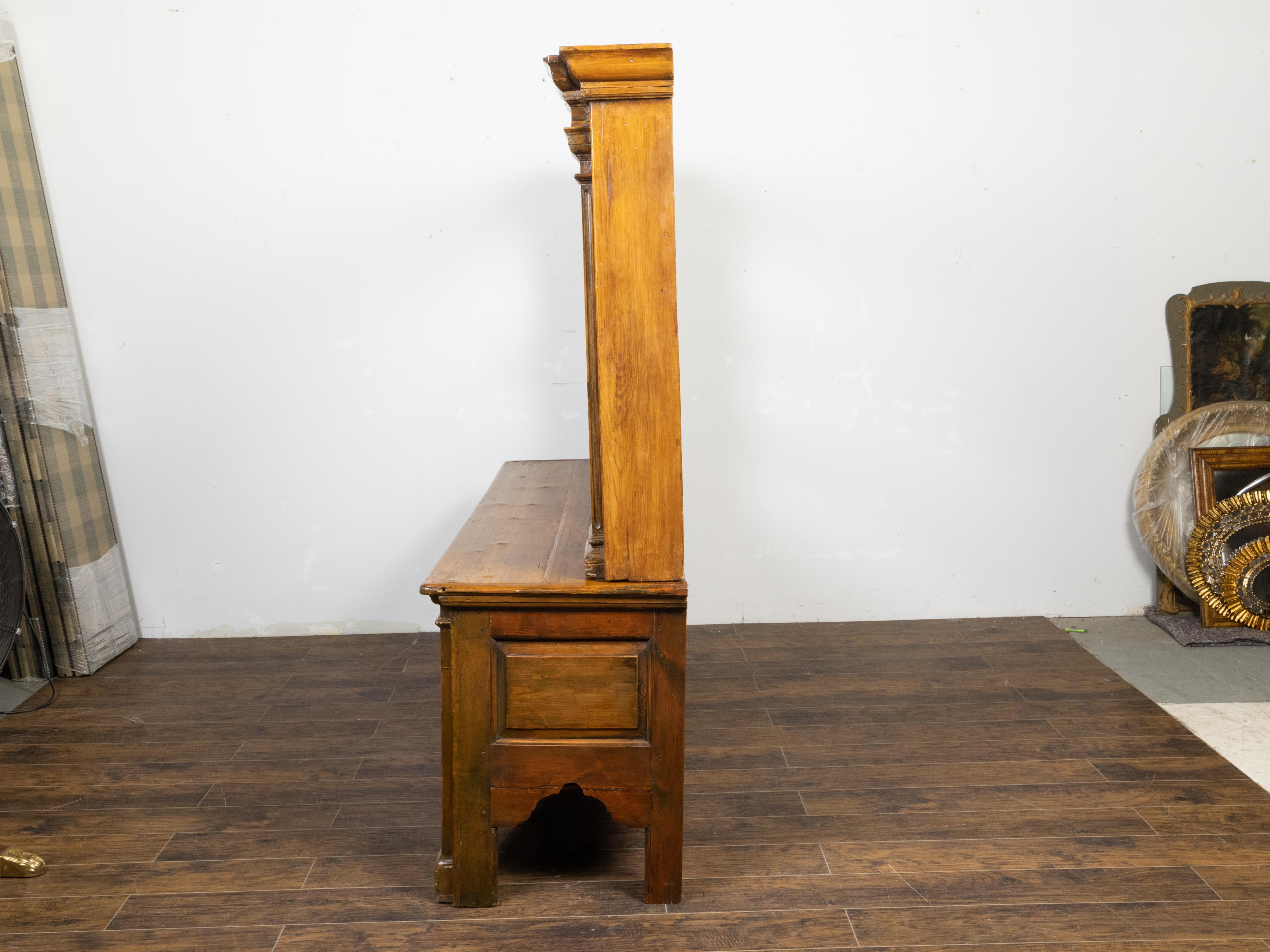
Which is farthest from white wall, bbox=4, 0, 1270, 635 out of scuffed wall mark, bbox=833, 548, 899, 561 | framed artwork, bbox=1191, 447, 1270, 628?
framed artwork, bbox=1191, 447, 1270, 628

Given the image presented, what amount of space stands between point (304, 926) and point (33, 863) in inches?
27.2

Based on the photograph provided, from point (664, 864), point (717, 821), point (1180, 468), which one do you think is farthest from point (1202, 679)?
point (664, 864)

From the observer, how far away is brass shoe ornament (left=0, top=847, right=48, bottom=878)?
2.29 m

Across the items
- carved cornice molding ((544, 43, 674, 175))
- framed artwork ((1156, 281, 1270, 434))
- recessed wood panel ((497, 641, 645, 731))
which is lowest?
recessed wood panel ((497, 641, 645, 731))

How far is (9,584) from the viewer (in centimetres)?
254

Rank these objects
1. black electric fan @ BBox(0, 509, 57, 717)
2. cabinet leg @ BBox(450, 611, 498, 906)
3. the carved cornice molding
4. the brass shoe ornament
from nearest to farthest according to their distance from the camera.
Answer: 1. the carved cornice molding
2. cabinet leg @ BBox(450, 611, 498, 906)
3. the brass shoe ornament
4. black electric fan @ BBox(0, 509, 57, 717)

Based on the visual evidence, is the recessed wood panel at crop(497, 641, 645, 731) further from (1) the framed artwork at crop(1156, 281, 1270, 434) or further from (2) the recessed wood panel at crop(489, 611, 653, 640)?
(1) the framed artwork at crop(1156, 281, 1270, 434)

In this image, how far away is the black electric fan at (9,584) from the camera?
250 centimetres

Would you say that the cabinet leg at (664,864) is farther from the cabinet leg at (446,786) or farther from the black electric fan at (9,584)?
the black electric fan at (9,584)

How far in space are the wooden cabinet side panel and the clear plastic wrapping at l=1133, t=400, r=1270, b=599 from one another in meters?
2.45

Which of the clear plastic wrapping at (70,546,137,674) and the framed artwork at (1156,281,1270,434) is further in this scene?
the framed artwork at (1156,281,1270,434)

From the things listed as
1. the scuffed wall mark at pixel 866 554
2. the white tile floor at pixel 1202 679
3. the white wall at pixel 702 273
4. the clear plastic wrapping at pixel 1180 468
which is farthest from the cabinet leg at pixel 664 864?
the clear plastic wrapping at pixel 1180 468

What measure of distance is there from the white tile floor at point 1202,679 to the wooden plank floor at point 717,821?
8 centimetres

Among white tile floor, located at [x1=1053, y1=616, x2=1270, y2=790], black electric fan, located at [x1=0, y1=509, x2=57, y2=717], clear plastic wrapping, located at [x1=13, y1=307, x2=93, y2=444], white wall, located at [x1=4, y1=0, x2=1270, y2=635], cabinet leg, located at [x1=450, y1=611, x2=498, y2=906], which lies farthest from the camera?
white wall, located at [x1=4, y1=0, x2=1270, y2=635]
